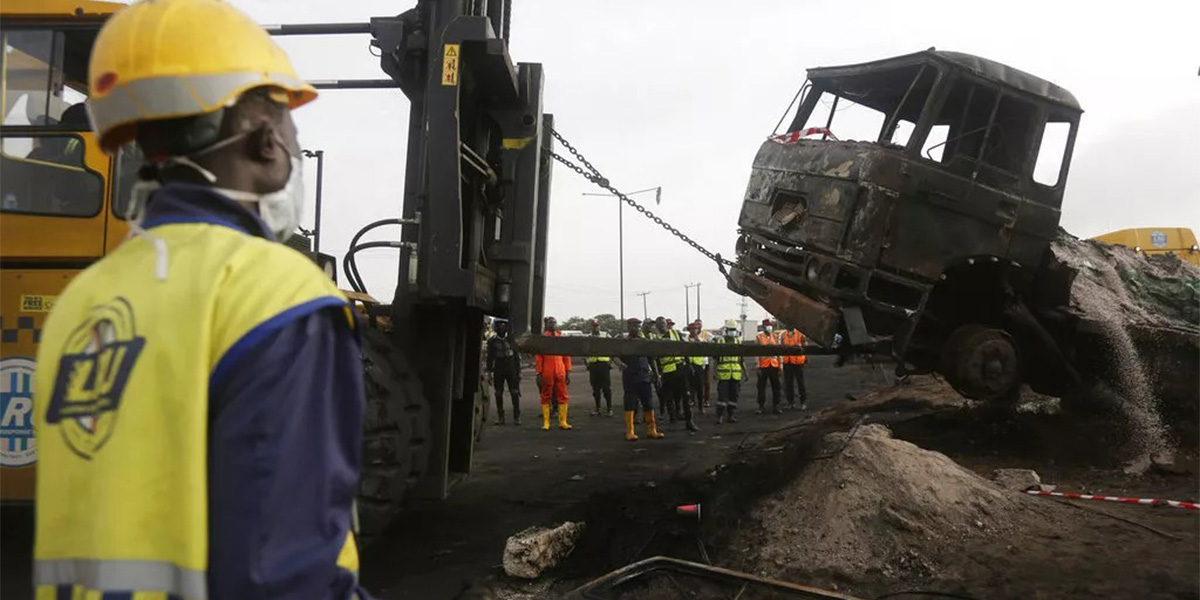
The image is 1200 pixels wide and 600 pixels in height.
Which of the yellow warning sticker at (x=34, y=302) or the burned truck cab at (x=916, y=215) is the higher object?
the burned truck cab at (x=916, y=215)

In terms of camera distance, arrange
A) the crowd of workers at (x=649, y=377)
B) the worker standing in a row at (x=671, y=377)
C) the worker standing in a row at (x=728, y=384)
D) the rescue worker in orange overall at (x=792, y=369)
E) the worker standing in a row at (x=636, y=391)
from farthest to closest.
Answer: the rescue worker in orange overall at (x=792, y=369) → the worker standing in a row at (x=728, y=384) → the worker standing in a row at (x=671, y=377) → the crowd of workers at (x=649, y=377) → the worker standing in a row at (x=636, y=391)

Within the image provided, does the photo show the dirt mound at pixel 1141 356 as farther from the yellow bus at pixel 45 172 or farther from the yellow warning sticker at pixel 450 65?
the yellow bus at pixel 45 172

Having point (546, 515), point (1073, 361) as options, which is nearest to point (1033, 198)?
point (1073, 361)

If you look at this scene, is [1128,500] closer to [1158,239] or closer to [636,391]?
[636,391]

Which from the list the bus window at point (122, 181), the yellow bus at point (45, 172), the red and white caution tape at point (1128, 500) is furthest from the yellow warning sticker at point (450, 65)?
the red and white caution tape at point (1128, 500)

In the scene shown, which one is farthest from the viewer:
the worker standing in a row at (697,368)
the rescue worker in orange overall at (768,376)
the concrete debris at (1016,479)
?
the worker standing in a row at (697,368)

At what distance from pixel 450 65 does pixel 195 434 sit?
3.56m

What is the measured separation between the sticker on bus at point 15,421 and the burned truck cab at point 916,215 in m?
5.49

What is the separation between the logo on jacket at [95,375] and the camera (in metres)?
1.00

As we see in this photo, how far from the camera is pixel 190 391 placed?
3.18 ft

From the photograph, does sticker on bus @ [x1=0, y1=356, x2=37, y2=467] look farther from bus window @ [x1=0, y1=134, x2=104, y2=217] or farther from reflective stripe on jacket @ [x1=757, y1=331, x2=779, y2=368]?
reflective stripe on jacket @ [x1=757, y1=331, x2=779, y2=368]

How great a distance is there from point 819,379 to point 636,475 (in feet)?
43.5

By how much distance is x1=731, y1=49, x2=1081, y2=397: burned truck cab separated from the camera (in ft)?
21.8

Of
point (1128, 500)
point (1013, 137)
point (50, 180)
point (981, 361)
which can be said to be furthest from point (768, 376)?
point (50, 180)
